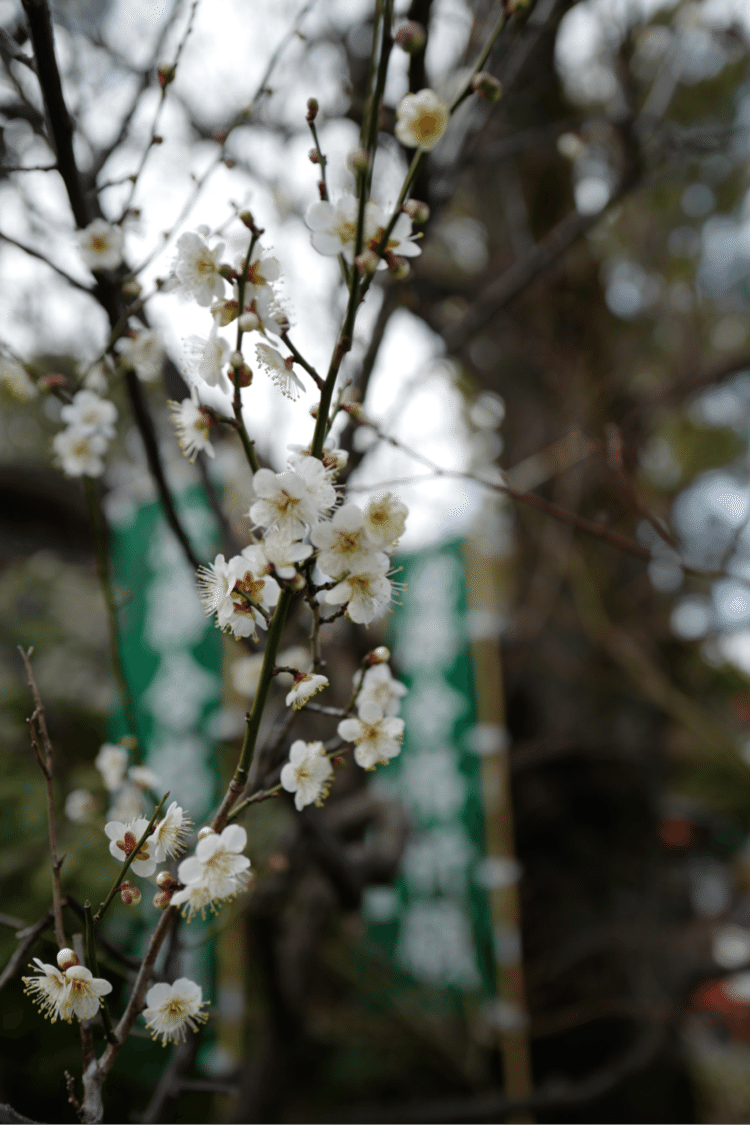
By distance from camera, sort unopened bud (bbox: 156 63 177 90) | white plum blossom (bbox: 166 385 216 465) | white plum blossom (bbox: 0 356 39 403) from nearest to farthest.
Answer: white plum blossom (bbox: 166 385 216 465) → unopened bud (bbox: 156 63 177 90) → white plum blossom (bbox: 0 356 39 403)

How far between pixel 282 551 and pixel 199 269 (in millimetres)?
269

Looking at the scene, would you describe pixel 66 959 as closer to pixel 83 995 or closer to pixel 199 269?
pixel 83 995

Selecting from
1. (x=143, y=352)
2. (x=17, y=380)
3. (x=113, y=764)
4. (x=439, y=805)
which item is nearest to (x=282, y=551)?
(x=143, y=352)

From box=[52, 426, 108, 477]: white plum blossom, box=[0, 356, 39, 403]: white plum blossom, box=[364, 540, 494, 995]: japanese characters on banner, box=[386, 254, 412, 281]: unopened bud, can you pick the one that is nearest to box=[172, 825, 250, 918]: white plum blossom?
box=[386, 254, 412, 281]: unopened bud

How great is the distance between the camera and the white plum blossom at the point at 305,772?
599 mm

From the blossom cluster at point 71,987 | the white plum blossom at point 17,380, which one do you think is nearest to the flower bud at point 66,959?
the blossom cluster at point 71,987

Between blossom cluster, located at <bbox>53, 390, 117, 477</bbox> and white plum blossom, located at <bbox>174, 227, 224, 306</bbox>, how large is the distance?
1.68 feet

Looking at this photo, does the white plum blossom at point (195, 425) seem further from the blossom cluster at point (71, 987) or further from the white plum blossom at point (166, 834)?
the blossom cluster at point (71, 987)

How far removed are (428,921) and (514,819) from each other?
0.52m

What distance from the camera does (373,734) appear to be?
63 cm

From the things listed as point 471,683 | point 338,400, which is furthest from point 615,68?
point 471,683

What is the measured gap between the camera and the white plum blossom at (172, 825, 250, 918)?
512 millimetres

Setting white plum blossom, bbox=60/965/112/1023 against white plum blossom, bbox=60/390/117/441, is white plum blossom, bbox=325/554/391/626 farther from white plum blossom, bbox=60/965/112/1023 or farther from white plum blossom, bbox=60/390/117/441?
white plum blossom, bbox=60/390/117/441

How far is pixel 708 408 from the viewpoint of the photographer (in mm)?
4320
